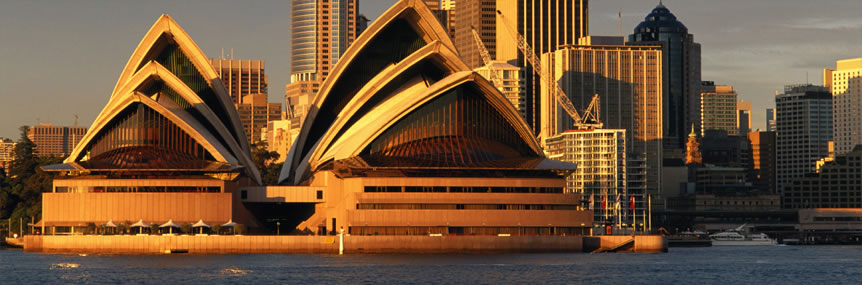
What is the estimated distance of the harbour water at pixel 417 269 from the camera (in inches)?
4375

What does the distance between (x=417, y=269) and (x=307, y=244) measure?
1120 inches

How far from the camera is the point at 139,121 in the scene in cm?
16188

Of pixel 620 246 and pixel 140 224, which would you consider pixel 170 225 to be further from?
pixel 620 246

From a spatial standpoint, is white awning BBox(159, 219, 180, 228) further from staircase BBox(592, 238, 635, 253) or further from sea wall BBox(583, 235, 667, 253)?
staircase BBox(592, 238, 635, 253)

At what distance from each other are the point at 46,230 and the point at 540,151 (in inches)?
2058

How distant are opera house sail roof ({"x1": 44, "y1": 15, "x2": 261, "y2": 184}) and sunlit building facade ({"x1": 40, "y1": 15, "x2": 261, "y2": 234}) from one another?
11cm

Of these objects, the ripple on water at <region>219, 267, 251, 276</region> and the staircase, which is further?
the staircase

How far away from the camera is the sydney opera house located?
14825cm

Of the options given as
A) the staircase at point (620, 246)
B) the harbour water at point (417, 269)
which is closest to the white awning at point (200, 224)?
the harbour water at point (417, 269)

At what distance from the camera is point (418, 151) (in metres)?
156

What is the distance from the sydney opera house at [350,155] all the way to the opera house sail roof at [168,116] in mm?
162

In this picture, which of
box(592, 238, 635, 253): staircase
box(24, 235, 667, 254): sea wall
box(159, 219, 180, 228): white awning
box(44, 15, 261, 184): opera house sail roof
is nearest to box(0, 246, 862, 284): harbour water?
box(24, 235, 667, 254): sea wall

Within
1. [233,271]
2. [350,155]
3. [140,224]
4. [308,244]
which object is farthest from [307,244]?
[233,271]

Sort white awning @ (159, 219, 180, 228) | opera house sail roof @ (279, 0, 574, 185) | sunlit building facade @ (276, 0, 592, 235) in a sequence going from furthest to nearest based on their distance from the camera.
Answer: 1. opera house sail roof @ (279, 0, 574, 185)
2. white awning @ (159, 219, 180, 228)
3. sunlit building facade @ (276, 0, 592, 235)
